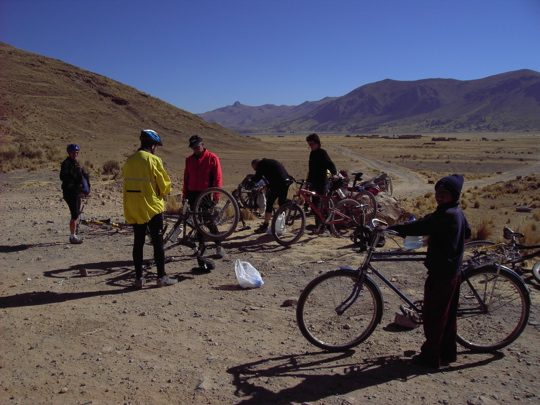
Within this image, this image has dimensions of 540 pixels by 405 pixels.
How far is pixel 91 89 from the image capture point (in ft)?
221

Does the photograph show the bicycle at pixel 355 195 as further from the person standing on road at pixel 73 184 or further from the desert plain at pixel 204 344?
the person standing on road at pixel 73 184

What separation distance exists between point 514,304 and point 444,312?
35.8 inches

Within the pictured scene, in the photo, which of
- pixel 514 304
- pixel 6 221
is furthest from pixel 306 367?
pixel 6 221

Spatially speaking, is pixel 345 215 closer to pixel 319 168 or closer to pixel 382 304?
pixel 319 168

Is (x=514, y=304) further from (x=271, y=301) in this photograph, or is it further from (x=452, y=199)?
(x=271, y=301)

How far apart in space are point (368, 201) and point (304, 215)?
2.20 m

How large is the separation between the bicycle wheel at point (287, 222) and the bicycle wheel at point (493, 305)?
3.82 metres

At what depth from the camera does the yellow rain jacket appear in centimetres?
542

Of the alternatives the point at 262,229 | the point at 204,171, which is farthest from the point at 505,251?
the point at 262,229

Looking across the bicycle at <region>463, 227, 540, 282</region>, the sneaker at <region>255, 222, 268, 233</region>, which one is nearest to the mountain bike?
the sneaker at <region>255, 222, 268, 233</region>

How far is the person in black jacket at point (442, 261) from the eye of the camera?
11.7ft

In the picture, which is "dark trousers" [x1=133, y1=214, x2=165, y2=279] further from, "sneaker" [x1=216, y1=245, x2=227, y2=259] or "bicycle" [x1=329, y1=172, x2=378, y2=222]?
"bicycle" [x1=329, y1=172, x2=378, y2=222]

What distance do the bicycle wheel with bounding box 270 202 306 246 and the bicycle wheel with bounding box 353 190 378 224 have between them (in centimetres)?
184

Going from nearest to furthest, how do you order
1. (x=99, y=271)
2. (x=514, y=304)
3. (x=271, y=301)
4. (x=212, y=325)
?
1. (x=514, y=304)
2. (x=212, y=325)
3. (x=271, y=301)
4. (x=99, y=271)
